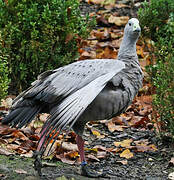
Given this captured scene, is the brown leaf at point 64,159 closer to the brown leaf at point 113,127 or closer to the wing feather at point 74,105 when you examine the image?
the wing feather at point 74,105

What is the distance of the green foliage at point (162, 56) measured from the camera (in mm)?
4973

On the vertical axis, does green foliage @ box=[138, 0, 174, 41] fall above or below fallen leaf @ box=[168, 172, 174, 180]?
above

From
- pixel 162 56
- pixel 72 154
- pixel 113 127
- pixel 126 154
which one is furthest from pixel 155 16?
pixel 72 154

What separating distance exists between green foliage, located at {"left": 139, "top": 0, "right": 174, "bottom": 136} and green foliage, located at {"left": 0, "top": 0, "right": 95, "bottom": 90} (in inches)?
49.4

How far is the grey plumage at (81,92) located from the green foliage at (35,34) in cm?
141

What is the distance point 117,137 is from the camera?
5.54 meters

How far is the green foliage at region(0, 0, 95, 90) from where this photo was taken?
18.7ft

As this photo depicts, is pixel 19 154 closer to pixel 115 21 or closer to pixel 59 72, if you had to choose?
pixel 59 72

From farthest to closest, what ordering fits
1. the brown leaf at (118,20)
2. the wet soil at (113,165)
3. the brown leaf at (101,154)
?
the brown leaf at (118,20) < the brown leaf at (101,154) < the wet soil at (113,165)

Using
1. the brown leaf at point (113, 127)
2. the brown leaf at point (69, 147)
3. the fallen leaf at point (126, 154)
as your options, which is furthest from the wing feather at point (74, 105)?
the brown leaf at point (113, 127)

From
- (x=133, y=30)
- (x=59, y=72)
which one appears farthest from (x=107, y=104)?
(x=133, y=30)

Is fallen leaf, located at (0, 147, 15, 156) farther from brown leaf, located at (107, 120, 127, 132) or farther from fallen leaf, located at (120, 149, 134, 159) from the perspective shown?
brown leaf, located at (107, 120, 127, 132)

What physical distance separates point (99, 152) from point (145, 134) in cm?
82

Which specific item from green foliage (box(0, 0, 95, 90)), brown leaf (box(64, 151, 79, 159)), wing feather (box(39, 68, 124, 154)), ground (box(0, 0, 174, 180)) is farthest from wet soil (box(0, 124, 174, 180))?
green foliage (box(0, 0, 95, 90))
